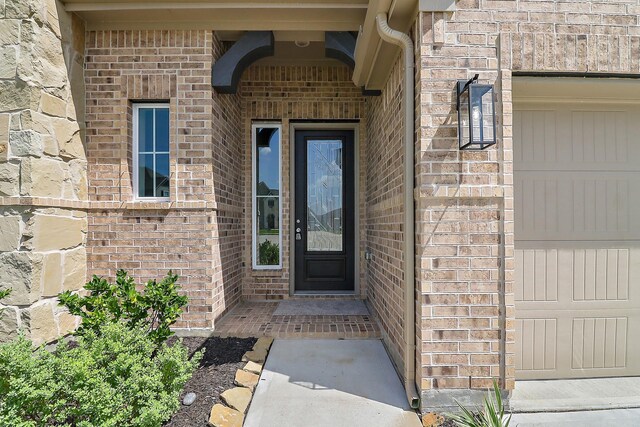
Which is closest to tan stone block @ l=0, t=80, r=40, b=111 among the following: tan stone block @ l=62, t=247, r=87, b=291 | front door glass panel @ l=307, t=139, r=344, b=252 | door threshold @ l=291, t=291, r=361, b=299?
tan stone block @ l=62, t=247, r=87, b=291

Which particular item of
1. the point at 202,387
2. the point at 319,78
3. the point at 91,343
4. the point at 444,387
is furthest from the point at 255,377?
the point at 319,78

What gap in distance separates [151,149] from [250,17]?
1.81 m

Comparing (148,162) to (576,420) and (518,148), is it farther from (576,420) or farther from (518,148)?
(576,420)

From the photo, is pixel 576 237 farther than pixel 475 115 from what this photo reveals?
Yes

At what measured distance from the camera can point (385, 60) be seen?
3076mm

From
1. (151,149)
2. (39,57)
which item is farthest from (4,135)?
(151,149)

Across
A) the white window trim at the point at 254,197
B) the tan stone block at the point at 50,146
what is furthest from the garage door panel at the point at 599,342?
the tan stone block at the point at 50,146

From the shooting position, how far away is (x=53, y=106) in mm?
3107

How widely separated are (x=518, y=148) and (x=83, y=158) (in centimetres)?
422

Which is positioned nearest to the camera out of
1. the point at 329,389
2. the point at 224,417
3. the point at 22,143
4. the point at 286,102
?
the point at 224,417

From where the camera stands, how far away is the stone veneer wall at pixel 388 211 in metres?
2.76

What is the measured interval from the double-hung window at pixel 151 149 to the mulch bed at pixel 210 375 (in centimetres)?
170

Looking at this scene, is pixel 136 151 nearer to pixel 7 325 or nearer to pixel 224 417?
pixel 7 325

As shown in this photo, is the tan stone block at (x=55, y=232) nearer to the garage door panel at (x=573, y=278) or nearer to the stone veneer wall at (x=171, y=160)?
the stone veneer wall at (x=171, y=160)
